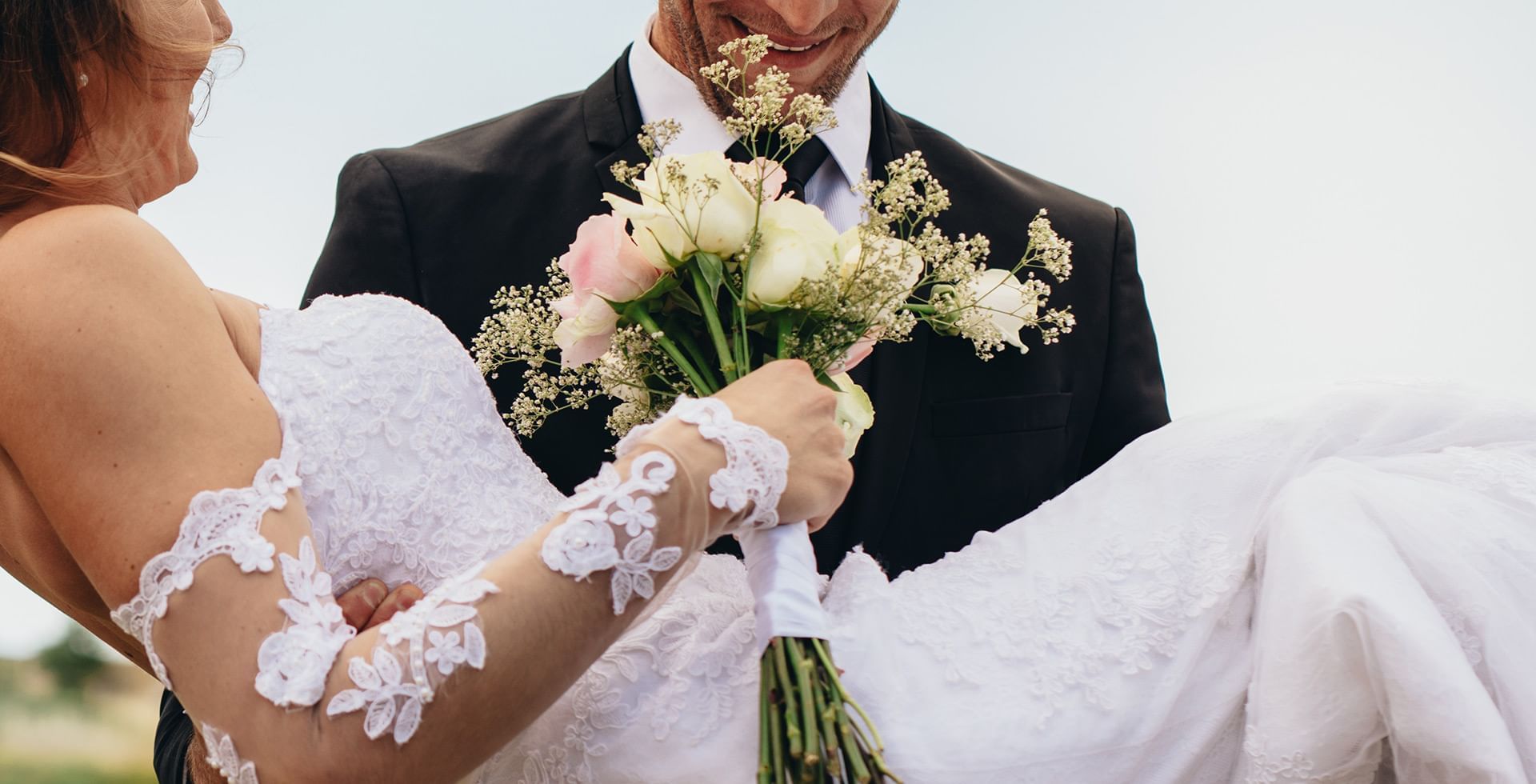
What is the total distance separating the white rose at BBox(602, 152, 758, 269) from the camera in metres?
1.89

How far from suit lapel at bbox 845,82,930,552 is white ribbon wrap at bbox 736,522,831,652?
37.5 inches

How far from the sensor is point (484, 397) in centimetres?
217

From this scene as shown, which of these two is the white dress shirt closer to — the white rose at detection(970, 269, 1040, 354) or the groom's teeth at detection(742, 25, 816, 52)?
the groom's teeth at detection(742, 25, 816, 52)

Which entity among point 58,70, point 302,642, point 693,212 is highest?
point 58,70

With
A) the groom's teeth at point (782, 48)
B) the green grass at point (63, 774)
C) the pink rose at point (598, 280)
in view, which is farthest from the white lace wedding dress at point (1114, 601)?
the green grass at point (63, 774)

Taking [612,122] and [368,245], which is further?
[612,122]

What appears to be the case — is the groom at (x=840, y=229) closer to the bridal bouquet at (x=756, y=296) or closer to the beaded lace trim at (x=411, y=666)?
the bridal bouquet at (x=756, y=296)

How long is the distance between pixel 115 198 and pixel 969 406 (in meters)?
1.73

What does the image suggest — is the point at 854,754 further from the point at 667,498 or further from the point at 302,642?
the point at 302,642

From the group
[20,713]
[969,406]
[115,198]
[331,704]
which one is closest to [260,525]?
[331,704]

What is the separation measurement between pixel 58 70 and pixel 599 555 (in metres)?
A: 0.96

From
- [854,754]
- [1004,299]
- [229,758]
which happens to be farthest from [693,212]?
[229,758]

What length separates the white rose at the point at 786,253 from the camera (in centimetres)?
189

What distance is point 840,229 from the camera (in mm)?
2975
